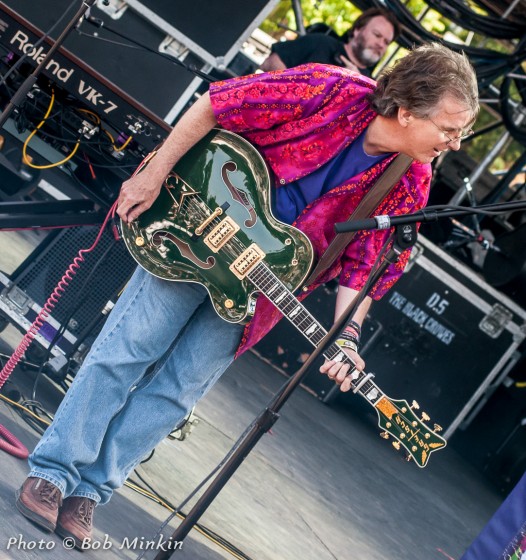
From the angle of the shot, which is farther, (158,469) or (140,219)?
(158,469)

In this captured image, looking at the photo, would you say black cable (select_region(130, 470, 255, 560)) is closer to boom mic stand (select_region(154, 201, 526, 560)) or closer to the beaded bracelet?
boom mic stand (select_region(154, 201, 526, 560))

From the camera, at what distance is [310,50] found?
17.9 ft

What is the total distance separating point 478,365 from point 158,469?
414 centimetres

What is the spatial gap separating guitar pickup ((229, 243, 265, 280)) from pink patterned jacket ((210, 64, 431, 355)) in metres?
0.11

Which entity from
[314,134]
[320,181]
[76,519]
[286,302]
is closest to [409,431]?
[286,302]

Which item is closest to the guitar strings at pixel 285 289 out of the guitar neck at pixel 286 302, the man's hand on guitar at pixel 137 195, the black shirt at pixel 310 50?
the guitar neck at pixel 286 302

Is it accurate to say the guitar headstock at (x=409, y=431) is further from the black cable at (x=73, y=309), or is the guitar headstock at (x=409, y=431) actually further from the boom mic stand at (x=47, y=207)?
the boom mic stand at (x=47, y=207)

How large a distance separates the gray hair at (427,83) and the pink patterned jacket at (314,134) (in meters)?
0.10

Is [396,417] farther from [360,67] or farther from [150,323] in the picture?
[360,67]

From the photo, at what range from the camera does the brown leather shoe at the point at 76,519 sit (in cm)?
294

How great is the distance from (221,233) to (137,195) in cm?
30

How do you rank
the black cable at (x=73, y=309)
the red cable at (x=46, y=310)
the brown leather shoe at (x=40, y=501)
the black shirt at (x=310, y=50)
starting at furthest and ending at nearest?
the black shirt at (x=310, y=50), the black cable at (x=73, y=309), the red cable at (x=46, y=310), the brown leather shoe at (x=40, y=501)

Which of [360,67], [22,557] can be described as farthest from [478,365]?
[22,557]

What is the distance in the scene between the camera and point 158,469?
4043 millimetres
